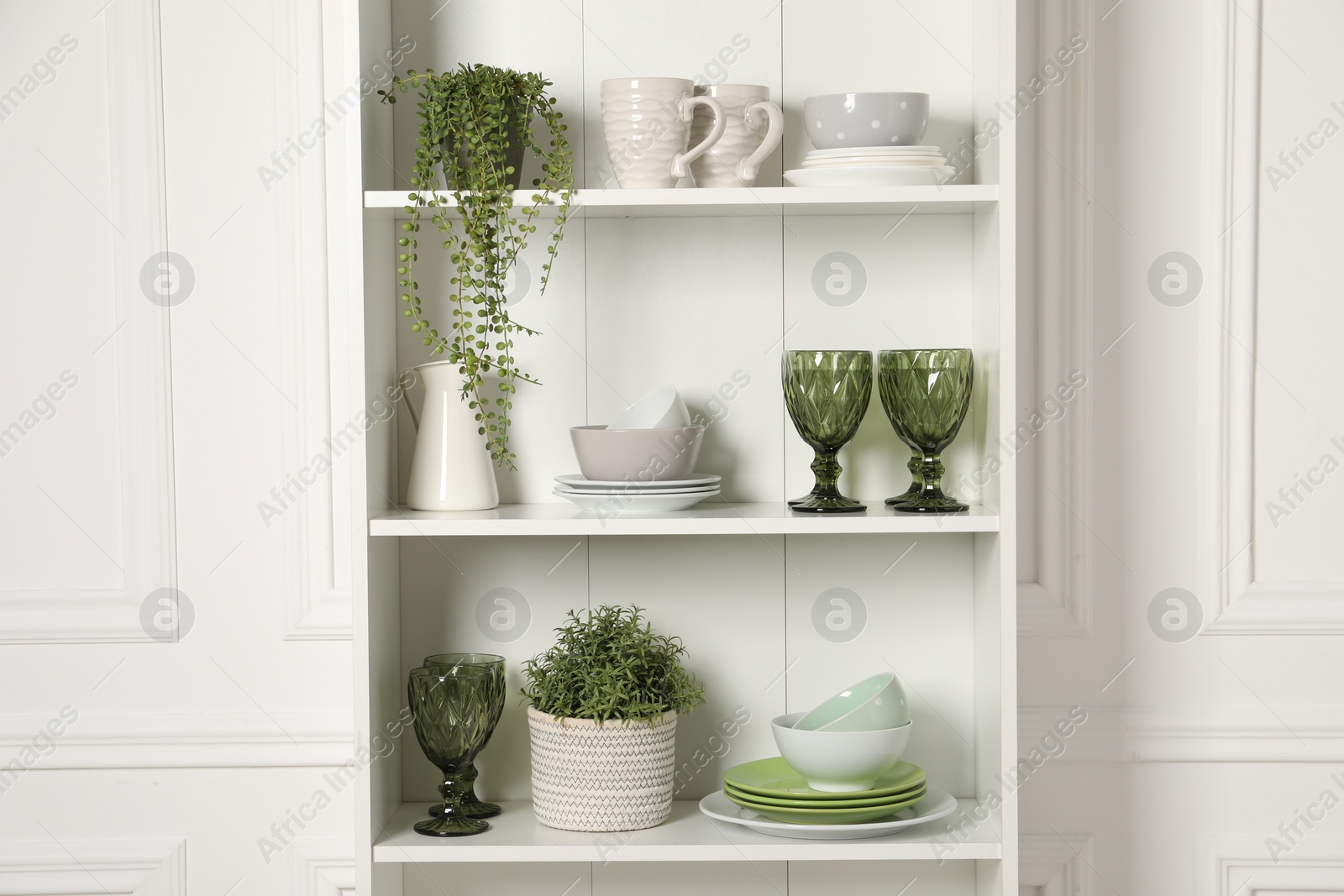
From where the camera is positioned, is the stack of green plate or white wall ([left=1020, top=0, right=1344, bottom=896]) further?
white wall ([left=1020, top=0, right=1344, bottom=896])

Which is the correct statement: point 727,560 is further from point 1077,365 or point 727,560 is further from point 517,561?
point 1077,365

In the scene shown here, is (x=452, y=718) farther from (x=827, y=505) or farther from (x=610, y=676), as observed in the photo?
(x=827, y=505)

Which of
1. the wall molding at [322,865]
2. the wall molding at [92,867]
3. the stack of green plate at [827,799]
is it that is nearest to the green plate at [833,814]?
the stack of green plate at [827,799]

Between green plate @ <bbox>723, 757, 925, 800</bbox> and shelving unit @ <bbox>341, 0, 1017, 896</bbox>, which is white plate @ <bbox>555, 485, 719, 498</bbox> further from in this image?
green plate @ <bbox>723, 757, 925, 800</bbox>

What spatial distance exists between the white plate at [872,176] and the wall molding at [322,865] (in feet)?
3.59

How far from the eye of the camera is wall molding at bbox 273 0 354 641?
1515mm

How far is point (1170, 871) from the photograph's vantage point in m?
1.52

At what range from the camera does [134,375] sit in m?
1.53

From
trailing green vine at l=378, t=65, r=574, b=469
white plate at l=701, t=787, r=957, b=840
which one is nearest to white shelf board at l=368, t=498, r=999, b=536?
trailing green vine at l=378, t=65, r=574, b=469

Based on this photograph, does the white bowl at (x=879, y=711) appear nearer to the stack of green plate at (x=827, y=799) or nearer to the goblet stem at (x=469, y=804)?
the stack of green plate at (x=827, y=799)

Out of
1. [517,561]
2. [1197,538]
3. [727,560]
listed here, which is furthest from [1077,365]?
[517,561]

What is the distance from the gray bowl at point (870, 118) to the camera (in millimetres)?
1309

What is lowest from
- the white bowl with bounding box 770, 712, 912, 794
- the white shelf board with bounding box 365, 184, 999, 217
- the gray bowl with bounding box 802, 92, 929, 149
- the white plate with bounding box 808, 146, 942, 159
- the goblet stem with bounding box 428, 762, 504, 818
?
the goblet stem with bounding box 428, 762, 504, 818

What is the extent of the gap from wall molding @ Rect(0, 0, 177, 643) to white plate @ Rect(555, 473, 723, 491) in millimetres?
609
